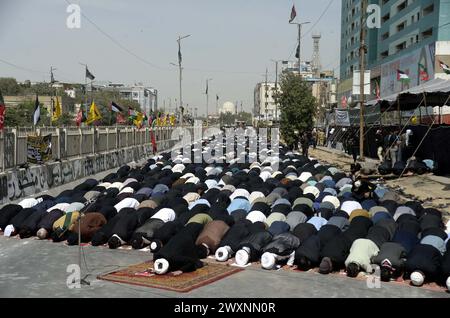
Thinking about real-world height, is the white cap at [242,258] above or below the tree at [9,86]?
below

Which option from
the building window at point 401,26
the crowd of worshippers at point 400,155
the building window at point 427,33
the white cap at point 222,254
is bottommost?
the white cap at point 222,254

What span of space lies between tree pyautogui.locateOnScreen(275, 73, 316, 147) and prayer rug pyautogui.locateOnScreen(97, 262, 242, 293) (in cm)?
2951

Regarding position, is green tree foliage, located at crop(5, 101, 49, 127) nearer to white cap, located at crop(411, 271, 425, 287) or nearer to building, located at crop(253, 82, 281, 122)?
building, located at crop(253, 82, 281, 122)

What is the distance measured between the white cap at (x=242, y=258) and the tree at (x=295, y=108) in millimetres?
29040

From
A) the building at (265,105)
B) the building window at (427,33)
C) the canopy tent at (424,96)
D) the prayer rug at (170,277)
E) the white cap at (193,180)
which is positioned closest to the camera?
the prayer rug at (170,277)

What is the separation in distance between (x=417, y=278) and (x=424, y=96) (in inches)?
557

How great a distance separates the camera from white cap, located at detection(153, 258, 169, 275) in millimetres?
9258

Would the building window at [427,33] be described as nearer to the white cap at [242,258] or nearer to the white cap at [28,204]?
the white cap at [28,204]

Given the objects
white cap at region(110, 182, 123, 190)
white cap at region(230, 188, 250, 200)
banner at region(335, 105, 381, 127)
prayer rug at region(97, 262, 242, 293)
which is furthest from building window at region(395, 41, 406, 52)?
prayer rug at region(97, 262, 242, 293)

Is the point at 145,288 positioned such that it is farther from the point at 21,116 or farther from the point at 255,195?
the point at 21,116

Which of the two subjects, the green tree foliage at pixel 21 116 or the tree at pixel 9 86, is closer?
the green tree foliage at pixel 21 116

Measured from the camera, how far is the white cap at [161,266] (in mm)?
9258

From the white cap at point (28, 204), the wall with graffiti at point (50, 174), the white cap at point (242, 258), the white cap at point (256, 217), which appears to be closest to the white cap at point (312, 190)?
the white cap at point (256, 217)
